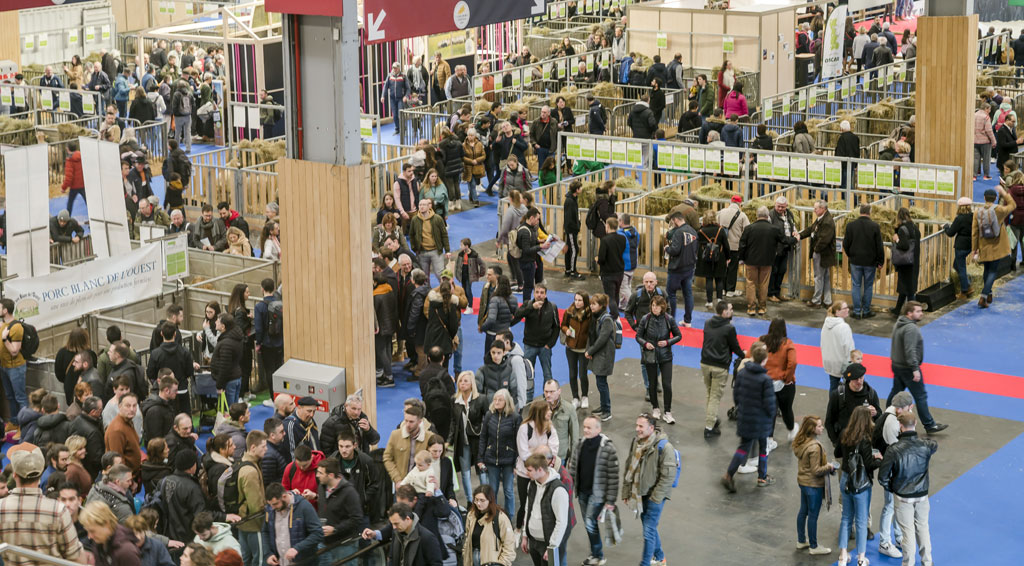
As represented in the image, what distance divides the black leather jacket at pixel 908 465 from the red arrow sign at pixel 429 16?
16.8ft

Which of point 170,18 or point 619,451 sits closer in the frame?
point 619,451

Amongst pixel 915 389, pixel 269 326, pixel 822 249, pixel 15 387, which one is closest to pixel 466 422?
pixel 269 326

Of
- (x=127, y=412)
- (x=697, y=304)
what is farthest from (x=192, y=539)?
(x=697, y=304)

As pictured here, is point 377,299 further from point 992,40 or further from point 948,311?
point 992,40

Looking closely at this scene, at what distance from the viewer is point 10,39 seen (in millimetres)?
35062

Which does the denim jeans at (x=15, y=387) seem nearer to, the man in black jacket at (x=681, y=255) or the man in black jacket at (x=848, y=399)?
the man in black jacket at (x=681, y=255)

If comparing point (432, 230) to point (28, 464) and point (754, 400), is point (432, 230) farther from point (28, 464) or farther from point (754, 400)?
point (28, 464)

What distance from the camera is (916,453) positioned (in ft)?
37.8

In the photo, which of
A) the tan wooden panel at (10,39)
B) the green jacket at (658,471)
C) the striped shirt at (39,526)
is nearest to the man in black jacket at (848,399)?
the green jacket at (658,471)

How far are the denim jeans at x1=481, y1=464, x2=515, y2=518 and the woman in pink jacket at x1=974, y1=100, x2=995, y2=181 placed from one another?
16.5 metres

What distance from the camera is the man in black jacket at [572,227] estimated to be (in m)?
20.4

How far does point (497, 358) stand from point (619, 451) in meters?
2.12

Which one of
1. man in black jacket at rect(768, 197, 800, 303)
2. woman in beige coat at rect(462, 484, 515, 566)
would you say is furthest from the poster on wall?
man in black jacket at rect(768, 197, 800, 303)

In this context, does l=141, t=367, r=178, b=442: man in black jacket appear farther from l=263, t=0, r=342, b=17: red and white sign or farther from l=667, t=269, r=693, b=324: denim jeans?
l=667, t=269, r=693, b=324: denim jeans
